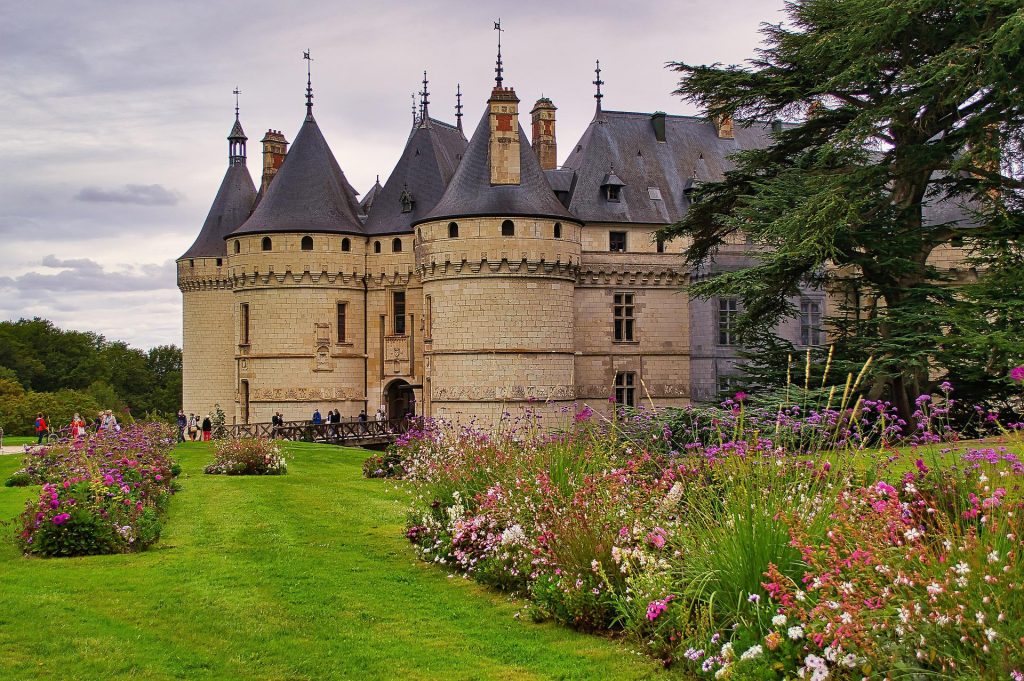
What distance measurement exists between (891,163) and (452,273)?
47.0 ft

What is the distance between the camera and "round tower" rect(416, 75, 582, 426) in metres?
31.4

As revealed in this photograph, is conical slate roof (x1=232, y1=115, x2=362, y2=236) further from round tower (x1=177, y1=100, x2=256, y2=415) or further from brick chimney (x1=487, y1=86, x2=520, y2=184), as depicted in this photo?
brick chimney (x1=487, y1=86, x2=520, y2=184)

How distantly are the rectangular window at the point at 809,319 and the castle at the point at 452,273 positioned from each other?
71 millimetres

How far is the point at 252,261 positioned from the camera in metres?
36.4

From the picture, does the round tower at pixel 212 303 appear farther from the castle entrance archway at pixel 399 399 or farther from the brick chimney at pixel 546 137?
the brick chimney at pixel 546 137

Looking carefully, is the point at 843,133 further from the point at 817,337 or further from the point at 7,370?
the point at 7,370

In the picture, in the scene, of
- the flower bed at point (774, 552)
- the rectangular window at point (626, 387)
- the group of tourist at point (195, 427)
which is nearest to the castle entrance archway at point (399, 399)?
the group of tourist at point (195, 427)

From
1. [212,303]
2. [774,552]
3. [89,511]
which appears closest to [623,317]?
[212,303]

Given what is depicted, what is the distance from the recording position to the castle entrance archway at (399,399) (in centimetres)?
3800

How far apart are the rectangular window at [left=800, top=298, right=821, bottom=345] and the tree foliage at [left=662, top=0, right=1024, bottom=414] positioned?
13.9 metres

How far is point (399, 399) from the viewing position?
3878cm

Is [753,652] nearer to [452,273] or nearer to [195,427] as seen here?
[452,273]

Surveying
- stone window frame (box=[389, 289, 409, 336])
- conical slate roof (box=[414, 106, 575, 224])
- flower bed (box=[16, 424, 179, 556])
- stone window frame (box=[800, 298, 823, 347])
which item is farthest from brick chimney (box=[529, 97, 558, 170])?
flower bed (box=[16, 424, 179, 556])

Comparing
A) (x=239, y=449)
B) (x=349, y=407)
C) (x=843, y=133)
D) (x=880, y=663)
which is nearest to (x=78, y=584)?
(x=880, y=663)
